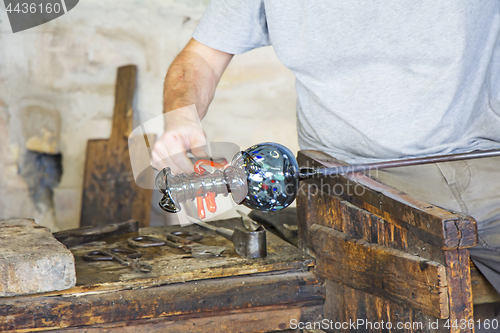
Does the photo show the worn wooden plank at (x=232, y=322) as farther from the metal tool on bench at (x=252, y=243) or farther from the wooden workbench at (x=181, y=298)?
the metal tool on bench at (x=252, y=243)

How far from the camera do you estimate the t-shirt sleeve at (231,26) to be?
4.29 ft

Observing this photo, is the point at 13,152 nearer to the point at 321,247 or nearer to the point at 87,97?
the point at 87,97

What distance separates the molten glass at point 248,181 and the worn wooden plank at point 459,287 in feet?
0.94

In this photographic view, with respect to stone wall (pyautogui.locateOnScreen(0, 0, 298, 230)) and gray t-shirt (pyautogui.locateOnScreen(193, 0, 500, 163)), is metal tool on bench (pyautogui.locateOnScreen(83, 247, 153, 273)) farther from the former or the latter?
stone wall (pyautogui.locateOnScreen(0, 0, 298, 230))

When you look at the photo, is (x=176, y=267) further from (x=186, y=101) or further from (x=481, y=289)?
(x=481, y=289)

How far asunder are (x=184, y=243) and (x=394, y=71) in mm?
655

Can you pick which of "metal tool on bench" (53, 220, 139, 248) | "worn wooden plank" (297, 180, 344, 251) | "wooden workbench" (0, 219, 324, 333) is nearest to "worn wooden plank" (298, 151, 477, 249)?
"worn wooden plank" (297, 180, 344, 251)

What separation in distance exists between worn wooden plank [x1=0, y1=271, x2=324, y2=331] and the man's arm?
0.35 meters

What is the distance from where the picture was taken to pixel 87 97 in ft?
7.77

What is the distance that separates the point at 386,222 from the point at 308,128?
0.41 metres

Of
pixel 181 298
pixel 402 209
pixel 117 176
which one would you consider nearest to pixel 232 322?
pixel 181 298

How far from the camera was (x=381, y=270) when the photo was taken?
96 cm

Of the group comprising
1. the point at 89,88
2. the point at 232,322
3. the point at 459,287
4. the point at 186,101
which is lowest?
the point at 232,322


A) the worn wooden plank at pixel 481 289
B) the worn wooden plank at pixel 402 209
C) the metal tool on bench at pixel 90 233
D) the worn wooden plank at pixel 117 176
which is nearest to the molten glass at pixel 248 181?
the worn wooden plank at pixel 402 209
